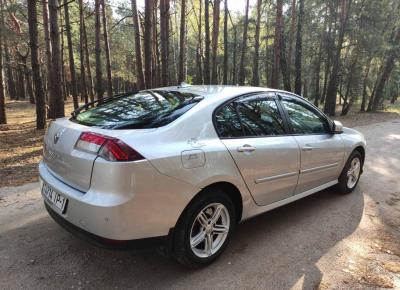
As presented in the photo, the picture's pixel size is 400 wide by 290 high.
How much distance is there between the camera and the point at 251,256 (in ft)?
10.9

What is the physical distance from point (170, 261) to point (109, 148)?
1343 millimetres

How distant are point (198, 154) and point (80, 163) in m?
0.97

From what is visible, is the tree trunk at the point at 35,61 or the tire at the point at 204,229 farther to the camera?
the tree trunk at the point at 35,61

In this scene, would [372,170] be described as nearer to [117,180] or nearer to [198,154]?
[198,154]

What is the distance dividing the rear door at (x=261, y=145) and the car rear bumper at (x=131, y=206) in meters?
0.75

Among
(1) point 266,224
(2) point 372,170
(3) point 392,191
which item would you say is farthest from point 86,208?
(2) point 372,170

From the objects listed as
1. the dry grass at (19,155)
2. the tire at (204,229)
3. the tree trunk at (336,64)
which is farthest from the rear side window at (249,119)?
the tree trunk at (336,64)

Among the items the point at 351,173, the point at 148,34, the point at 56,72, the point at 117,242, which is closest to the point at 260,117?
the point at 117,242

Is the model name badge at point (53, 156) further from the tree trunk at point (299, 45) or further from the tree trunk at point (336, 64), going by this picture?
the tree trunk at point (299, 45)

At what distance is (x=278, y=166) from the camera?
11.8 feet

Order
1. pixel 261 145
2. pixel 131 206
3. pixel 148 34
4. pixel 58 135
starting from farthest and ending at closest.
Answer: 1. pixel 148 34
2. pixel 261 145
3. pixel 58 135
4. pixel 131 206

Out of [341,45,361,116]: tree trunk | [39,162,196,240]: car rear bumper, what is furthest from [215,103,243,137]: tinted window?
[341,45,361,116]: tree trunk

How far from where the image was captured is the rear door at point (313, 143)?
158 inches

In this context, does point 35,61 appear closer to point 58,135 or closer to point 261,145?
point 58,135
